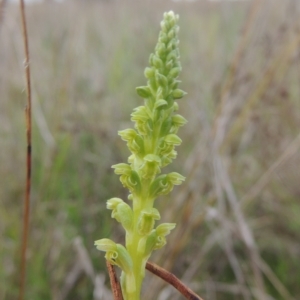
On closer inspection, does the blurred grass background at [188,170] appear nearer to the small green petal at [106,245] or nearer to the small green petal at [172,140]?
the small green petal at [106,245]

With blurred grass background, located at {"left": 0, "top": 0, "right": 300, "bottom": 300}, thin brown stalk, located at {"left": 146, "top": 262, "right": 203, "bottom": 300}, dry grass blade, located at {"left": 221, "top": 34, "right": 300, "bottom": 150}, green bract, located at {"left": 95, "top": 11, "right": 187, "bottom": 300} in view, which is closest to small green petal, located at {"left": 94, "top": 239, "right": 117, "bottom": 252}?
green bract, located at {"left": 95, "top": 11, "right": 187, "bottom": 300}

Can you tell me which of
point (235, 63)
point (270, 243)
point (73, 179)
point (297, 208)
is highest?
point (235, 63)

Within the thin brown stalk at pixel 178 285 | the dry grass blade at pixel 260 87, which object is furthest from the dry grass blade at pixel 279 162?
the thin brown stalk at pixel 178 285

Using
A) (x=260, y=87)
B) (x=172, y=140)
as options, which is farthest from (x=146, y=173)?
(x=260, y=87)

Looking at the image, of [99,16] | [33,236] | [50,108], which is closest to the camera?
[33,236]

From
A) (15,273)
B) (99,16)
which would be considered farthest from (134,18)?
(15,273)

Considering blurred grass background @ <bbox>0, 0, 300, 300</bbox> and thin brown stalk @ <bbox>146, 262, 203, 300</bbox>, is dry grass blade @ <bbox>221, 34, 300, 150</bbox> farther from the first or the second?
thin brown stalk @ <bbox>146, 262, 203, 300</bbox>

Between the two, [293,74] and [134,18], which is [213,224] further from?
[134,18]
